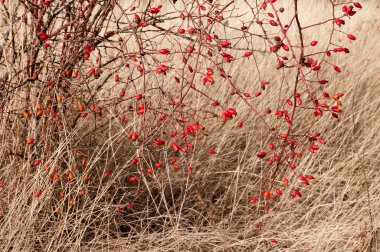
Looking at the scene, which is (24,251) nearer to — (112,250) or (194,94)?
(112,250)

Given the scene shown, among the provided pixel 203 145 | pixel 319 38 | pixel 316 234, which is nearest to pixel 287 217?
pixel 316 234

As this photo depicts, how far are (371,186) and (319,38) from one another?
381 cm

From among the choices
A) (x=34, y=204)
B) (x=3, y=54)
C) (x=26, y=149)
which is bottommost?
(x=34, y=204)

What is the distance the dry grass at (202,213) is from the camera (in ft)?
6.22

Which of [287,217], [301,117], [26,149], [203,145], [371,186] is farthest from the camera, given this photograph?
[301,117]

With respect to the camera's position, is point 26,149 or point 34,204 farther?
point 26,149

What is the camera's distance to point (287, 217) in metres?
2.29

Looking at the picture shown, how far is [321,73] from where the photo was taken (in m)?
4.27

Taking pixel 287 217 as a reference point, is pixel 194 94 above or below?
above

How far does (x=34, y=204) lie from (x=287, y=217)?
1273 millimetres

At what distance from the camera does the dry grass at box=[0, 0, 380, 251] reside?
1895 mm

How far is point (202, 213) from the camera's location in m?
2.33

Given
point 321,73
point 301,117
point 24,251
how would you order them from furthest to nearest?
point 321,73, point 301,117, point 24,251

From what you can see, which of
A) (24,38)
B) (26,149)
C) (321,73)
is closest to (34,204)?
(26,149)
